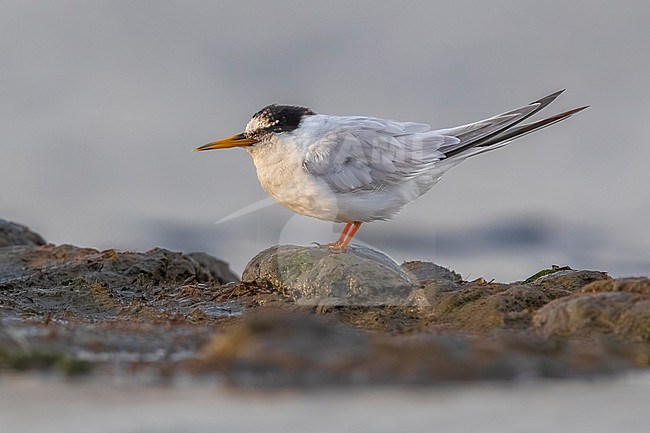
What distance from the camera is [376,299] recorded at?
7.26m

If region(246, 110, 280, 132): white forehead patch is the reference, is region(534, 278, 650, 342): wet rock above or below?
below

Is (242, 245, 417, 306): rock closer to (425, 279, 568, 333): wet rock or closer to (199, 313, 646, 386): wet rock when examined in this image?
(425, 279, 568, 333): wet rock

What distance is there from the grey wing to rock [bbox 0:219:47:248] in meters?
5.01

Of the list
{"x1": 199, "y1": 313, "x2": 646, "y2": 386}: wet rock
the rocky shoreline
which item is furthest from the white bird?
{"x1": 199, "y1": 313, "x2": 646, "y2": 386}: wet rock

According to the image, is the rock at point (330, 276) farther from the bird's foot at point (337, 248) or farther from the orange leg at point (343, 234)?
the orange leg at point (343, 234)

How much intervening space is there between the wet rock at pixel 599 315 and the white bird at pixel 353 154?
8.11ft

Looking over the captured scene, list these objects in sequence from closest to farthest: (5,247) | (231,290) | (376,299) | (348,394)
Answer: (348,394) → (376,299) → (231,290) → (5,247)

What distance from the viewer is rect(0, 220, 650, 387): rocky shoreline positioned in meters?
4.12

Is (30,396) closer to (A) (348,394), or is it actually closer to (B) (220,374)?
(B) (220,374)

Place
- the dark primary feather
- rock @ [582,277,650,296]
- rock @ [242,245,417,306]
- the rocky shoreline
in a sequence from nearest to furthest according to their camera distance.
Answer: the rocky shoreline, rock @ [582,277,650,296], rock @ [242,245,417,306], the dark primary feather

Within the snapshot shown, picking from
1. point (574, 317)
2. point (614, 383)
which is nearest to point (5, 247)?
point (574, 317)

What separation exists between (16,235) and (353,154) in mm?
5380

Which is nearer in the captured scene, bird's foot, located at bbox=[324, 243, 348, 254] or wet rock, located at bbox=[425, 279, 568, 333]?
wet rock, located at bbox=[425, 279, 568, 333]

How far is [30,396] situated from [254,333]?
3.20ft
